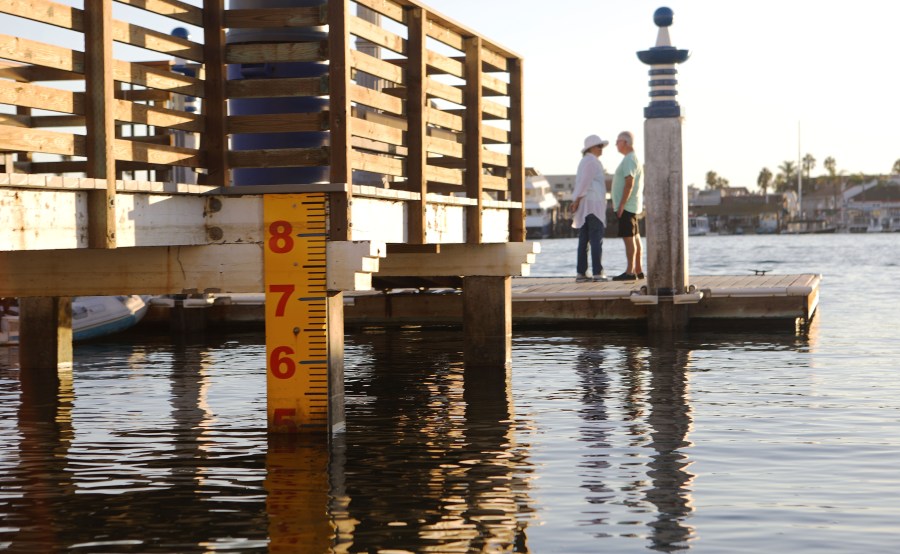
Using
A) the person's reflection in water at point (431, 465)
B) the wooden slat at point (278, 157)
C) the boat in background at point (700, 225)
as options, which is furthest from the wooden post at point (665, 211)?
the boat in background at point (700, 225)

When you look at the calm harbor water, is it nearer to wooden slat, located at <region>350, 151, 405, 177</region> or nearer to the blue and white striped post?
wooden slat, located at <region>350, 151, 405, 177</region>

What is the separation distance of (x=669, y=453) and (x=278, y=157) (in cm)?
323

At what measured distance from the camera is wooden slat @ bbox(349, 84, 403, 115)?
32.8 feet

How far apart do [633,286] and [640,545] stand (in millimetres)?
14078

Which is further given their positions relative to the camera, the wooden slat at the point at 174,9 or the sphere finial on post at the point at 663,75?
the sphere finial on post at the point at 663,75

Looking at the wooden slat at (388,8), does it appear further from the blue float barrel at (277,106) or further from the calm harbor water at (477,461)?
the calm harbor water at (477,461)

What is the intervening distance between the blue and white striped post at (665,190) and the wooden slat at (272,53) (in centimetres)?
962

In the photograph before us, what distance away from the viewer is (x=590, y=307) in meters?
19.5

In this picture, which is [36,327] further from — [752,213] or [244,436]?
[752,213]

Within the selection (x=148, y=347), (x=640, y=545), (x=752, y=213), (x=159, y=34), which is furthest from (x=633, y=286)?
(x=752, y=213)

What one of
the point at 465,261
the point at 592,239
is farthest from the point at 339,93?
the point at 592,239

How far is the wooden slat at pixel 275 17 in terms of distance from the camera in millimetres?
9586

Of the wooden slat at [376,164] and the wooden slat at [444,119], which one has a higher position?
the wooden slat at [444,119]

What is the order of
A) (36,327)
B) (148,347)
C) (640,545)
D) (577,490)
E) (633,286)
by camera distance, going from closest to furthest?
(640,545)
(577,490)
(36,327)
(148,347)
(633,286)
